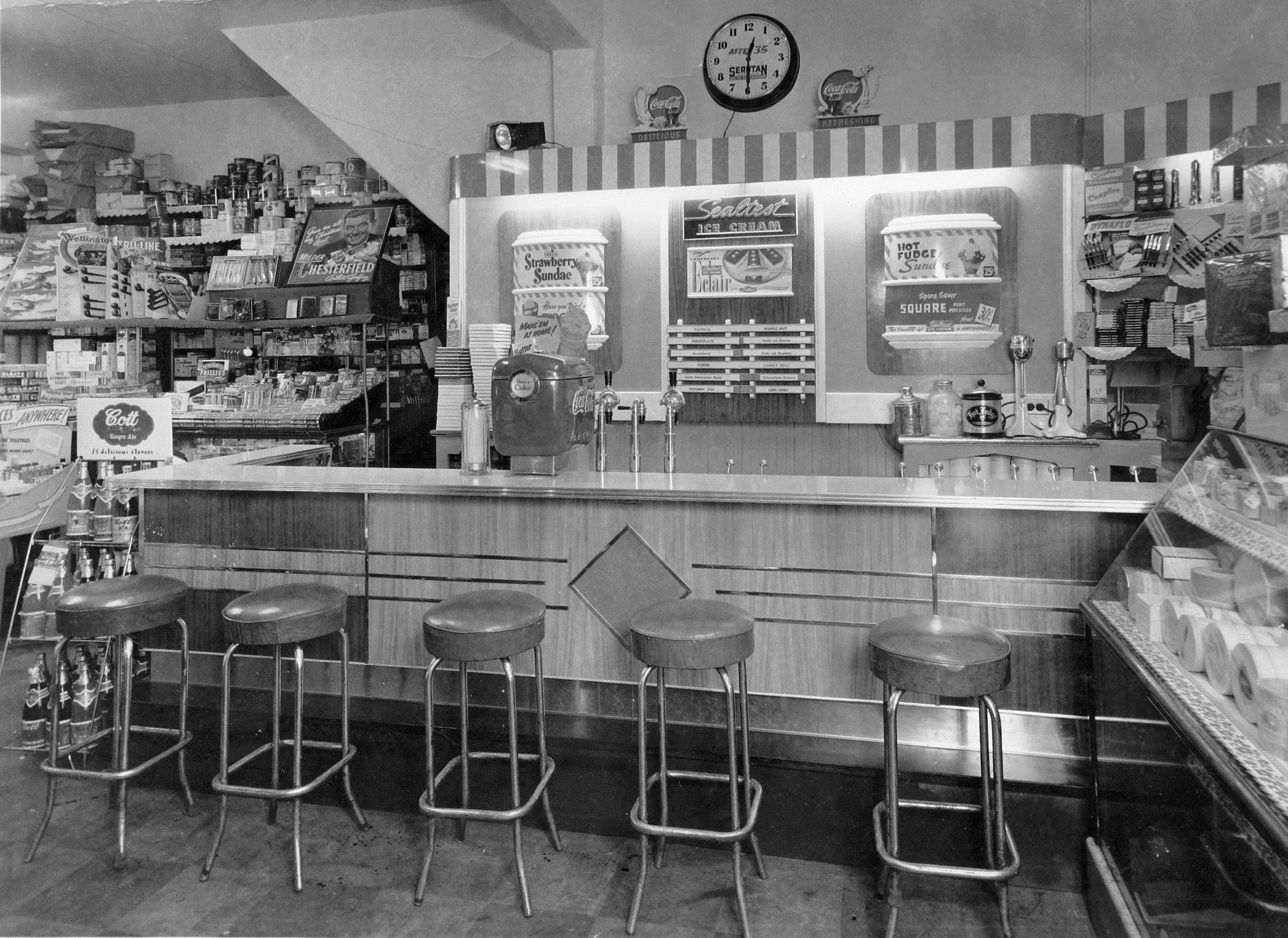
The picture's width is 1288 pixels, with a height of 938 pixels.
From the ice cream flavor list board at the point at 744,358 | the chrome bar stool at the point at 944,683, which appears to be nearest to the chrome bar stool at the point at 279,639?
the chrome bar stool at the point at 944,683

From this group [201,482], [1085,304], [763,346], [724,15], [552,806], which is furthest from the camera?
[724,15]

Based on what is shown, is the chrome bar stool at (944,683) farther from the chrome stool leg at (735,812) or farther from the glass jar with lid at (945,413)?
the glass jar with lid at (945,413)

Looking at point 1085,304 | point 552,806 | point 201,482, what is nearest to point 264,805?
point 552,806

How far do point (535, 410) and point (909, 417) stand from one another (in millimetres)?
2696

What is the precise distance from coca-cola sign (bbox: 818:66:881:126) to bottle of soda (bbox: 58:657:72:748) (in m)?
4.73

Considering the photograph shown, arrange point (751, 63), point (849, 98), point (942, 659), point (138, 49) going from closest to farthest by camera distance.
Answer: point (942, 659) < point (138, 49) < point (849, 98) < point (751, 63)

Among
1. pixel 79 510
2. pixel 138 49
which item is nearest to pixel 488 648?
pixel 79 510

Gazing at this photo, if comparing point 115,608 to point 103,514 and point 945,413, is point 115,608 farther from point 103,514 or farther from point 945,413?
point 945,413

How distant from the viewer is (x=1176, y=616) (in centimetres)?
201

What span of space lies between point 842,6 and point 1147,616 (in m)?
5.36

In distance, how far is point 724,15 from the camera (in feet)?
20.9

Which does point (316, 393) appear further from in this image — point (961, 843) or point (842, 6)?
point (961, 843)

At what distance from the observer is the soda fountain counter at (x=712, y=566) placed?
2762 millimetres

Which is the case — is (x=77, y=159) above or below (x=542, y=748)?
above
